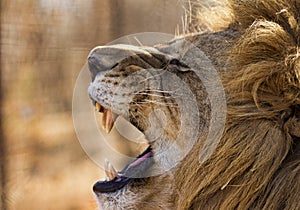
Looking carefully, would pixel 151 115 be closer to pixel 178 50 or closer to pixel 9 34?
pixel 178 50

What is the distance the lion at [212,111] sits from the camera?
68.5 inches

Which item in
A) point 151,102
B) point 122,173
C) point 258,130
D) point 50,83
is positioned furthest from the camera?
point 50,83

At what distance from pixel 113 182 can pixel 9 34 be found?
1.42 m

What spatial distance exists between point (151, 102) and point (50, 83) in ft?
6.16

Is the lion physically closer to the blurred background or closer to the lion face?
the lion face

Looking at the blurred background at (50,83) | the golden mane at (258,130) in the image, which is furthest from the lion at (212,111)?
the blurred background at (50,83)

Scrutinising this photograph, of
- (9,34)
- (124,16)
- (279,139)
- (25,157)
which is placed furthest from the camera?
(124,16)

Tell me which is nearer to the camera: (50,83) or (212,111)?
(212,111)

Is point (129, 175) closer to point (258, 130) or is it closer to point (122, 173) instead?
point (122, 173)

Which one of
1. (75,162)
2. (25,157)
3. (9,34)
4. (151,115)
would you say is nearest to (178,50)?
(151,115)

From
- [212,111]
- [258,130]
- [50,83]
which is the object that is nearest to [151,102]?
[212,111]

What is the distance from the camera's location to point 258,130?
1756 millimetres

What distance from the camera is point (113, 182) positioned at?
198cm

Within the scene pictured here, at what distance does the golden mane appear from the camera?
1732 millimetres
